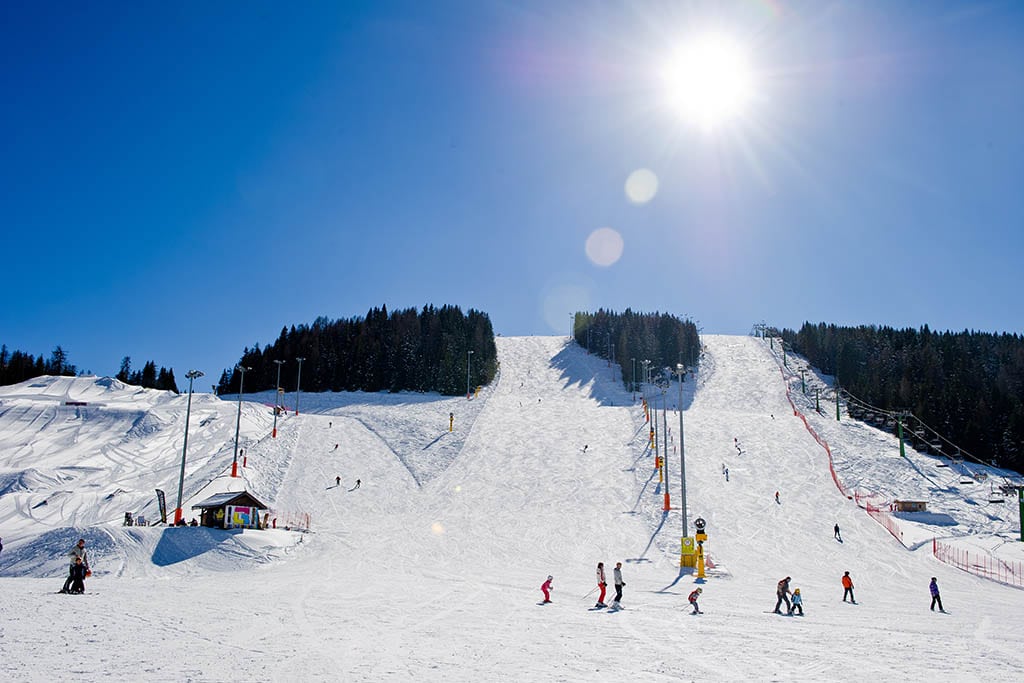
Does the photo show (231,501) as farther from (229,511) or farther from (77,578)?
(77,578)

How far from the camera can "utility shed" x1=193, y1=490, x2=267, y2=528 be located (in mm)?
30094

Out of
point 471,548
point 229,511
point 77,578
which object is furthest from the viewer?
point 471,548

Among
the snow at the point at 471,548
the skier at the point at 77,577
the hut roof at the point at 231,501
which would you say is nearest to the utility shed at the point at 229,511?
the hut roof at the point at 231,501

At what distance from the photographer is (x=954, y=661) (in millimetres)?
12164

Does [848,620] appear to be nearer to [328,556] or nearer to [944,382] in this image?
[328,556]

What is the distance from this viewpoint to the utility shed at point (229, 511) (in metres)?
30.1

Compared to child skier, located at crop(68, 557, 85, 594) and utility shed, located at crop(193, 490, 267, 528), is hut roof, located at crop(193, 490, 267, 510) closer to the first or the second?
utility shed, located at crop(193, 490, 267, 528)

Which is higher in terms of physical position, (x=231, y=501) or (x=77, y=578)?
(x=231, y=501)

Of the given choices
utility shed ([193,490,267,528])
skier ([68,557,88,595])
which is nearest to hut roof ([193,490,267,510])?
utility shed ([193,490,267,528])

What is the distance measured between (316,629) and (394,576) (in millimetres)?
10636

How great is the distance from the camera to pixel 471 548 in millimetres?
30219

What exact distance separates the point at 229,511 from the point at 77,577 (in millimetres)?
12294

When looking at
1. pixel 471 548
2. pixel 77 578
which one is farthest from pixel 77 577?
pixel 471 548

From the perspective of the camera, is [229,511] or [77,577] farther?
[229,511]
